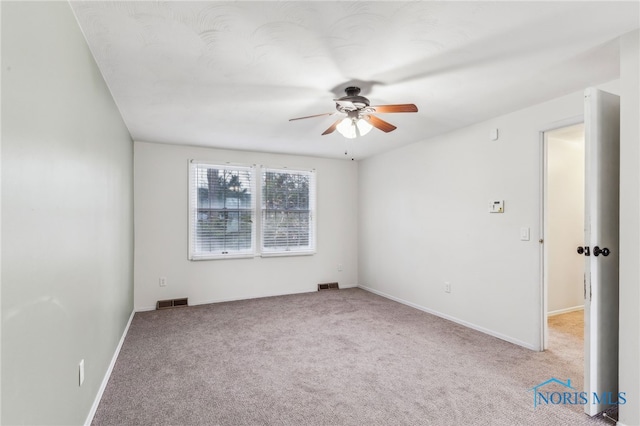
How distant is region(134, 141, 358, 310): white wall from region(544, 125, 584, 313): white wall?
3011 mm

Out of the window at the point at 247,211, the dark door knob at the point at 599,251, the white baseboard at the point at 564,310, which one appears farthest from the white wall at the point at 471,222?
the white baseboard at the point at 564,310

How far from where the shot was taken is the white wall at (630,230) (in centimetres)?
188

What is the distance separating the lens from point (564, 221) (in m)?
4.44

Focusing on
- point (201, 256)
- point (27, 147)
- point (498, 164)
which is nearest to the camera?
point (27, 147)

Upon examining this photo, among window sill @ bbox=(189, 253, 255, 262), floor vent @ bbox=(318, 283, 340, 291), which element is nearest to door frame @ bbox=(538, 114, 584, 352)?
floor vent @ bbox=(318, 283, 340, 291)

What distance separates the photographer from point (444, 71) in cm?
239

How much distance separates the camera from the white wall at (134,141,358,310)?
4.56m

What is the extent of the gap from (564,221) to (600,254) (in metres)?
2.81

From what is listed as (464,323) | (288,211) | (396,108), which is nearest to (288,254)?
(288,211)

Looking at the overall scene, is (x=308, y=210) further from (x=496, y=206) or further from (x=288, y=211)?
(x=496, y=206)

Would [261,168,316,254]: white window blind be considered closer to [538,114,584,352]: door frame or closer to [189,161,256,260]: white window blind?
[189,161,256,260]: white window blind

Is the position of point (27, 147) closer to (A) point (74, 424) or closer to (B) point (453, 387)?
(A) point (74, 424)

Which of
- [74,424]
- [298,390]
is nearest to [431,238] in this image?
[298,390]

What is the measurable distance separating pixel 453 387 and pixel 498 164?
7.58ft
